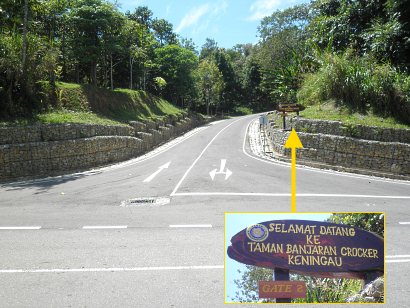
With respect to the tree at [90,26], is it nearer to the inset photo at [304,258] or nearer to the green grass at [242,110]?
the inset photo at [304,258]

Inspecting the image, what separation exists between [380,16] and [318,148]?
522 inches

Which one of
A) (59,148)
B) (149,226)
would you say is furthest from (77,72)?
(149,226)

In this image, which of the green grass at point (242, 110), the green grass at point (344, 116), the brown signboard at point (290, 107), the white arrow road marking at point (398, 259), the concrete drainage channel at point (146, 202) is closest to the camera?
the white arrow road marking at point (398, 259)

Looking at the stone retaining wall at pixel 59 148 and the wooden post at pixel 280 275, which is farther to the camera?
the stone retaining wall at pixel 59 148

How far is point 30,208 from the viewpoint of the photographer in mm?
12328

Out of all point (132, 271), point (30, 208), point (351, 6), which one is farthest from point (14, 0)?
point (351, 6)

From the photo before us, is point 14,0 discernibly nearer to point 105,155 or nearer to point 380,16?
point 105,155

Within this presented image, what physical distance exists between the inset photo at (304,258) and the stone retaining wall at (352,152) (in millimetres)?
17168

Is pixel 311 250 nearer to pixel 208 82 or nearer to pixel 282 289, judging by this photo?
pixel 282 289

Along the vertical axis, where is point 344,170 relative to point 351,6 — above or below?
below

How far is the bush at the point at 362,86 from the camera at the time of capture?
71.9ft

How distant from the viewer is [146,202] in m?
13.1

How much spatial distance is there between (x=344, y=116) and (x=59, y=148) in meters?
16.5

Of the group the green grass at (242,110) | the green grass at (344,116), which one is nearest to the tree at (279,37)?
the green grass at (242,110)
